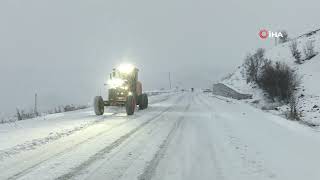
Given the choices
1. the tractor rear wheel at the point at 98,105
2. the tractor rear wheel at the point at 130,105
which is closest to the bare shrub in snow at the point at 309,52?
the tractor rear wheel at the point at 130,105

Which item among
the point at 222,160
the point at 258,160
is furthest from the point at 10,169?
the point at 258,160

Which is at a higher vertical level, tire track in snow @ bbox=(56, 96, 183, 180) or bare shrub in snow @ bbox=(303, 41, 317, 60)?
bare shrub in snow @ bbox=(303, 41, 317, 60)

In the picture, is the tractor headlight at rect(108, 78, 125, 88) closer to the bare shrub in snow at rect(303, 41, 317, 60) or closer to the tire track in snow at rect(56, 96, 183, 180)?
the tire track in snow at rect(56, 96, 183, 180)

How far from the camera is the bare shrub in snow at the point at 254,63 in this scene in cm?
5391

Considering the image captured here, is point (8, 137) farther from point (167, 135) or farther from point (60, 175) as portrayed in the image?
point (60, 175)

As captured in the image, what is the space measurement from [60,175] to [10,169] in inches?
48.8

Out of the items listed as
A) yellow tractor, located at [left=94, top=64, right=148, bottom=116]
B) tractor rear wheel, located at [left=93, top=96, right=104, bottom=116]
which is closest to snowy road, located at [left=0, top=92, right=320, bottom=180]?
tractor rear wheel, located at [left=93, top=96, right=104, bottom=116]

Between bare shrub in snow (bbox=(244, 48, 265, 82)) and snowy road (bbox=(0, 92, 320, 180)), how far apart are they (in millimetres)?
40142

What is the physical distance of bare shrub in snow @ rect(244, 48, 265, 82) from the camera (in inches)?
2122

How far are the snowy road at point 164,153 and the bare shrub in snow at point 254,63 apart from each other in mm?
40142

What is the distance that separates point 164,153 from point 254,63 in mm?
48247

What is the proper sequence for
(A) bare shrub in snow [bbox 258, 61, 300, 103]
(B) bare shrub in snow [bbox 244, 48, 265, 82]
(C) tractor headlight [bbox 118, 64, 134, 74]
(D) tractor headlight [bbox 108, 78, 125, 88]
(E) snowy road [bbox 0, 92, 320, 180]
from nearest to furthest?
1. (E) snowy road [bbox 0, 92, 320, 180]
2. (D) tractor headlight [bbox 108, 78, 125, 88]
3. (C) tractor headlight [bbox 118, 64, 134, 74]
4. (A) bare shrub in snow [bbox 258, 61, 300, 103]
5. (B) bare shrub in snow [bbox 244, 48, 265, 82]

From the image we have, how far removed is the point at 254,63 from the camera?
55750 millimetres

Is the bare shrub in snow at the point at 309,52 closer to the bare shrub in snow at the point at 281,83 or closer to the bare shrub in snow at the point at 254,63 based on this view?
the bare shrub in snow at the point at 254,63
